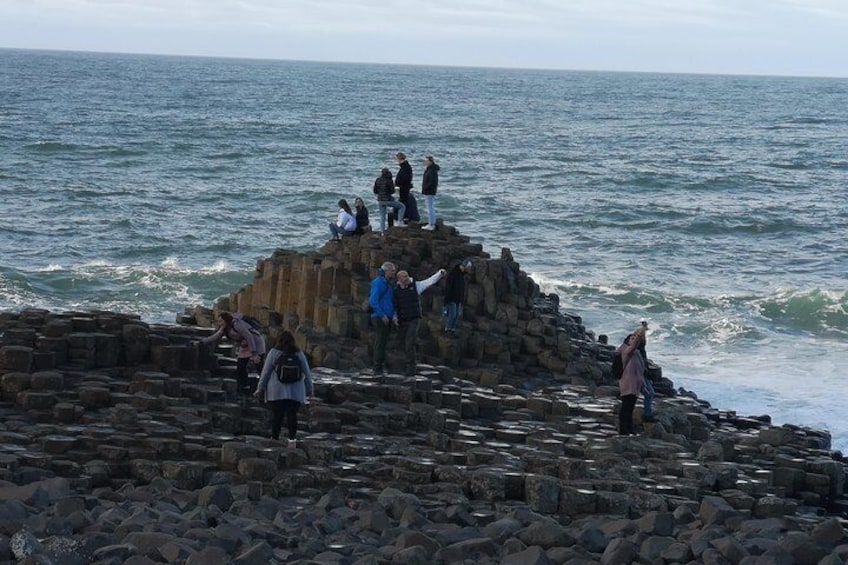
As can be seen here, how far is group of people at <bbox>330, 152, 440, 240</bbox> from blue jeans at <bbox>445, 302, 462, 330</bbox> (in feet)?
10.4

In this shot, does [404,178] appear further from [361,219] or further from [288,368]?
[288,368]

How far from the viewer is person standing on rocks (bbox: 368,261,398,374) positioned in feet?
63.3

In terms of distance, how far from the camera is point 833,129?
99500 millimetres

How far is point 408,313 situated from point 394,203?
6.32 m

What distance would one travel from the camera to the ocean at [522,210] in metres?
32.8

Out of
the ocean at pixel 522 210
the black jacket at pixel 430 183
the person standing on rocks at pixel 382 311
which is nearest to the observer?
the person standing on rocks at pixel 382 311

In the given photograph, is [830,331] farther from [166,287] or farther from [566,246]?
[166,287]

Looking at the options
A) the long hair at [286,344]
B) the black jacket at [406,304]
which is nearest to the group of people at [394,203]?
the black jacket at [406,304]

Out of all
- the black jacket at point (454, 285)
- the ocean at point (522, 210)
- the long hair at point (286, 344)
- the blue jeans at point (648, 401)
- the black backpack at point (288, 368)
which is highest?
the long hair at point (286, 344)

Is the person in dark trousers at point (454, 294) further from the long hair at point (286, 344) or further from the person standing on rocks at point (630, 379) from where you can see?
the long hair at point (286, 344)

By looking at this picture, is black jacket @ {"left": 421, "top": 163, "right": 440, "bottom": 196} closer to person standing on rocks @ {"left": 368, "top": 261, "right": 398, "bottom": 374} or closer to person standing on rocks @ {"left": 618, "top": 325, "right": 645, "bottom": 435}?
person standing on rocks @ {"left": 368, "top": 261, "right": 398, "bottom": 374}

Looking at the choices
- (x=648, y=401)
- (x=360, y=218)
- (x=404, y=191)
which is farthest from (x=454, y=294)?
(x=648, y=401)

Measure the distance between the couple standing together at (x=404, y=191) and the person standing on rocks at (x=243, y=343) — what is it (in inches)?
319

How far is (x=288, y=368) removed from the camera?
1509 centimetres
